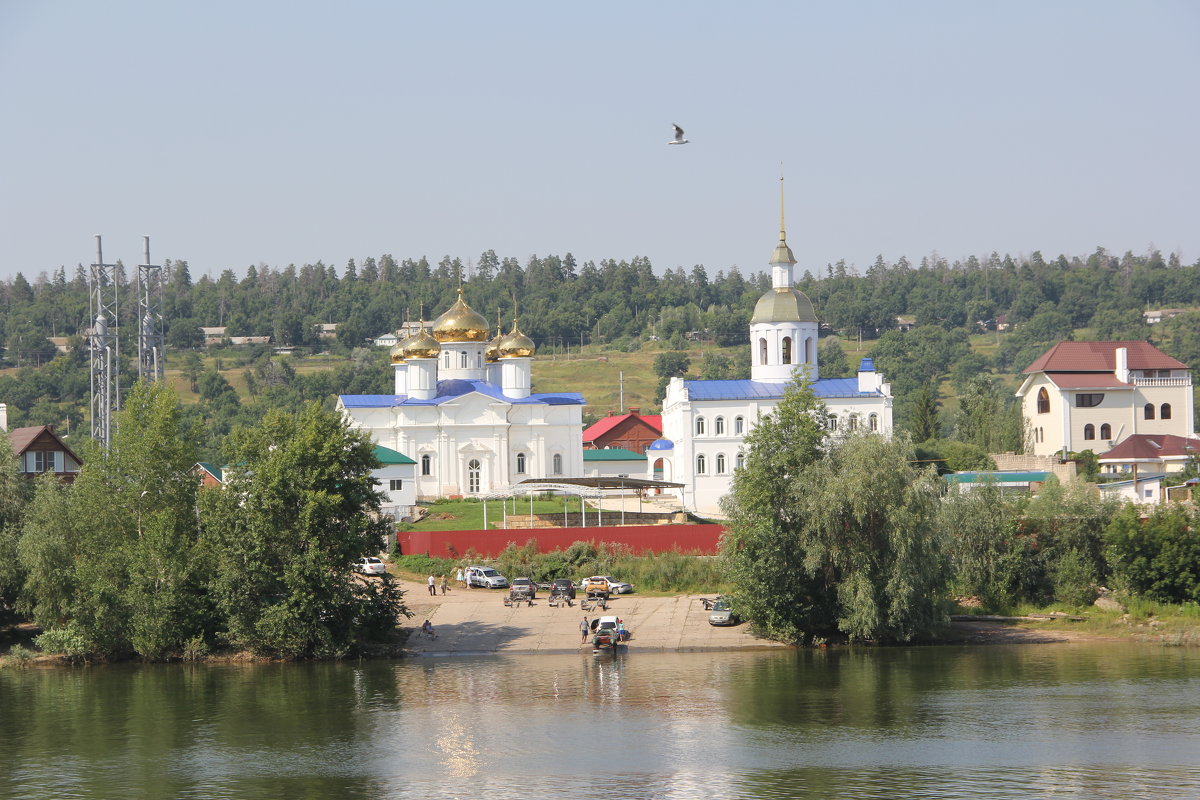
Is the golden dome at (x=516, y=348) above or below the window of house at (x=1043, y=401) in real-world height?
above

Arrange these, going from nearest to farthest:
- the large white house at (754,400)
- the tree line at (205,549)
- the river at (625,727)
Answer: the river at (625,727) → the tree line at (205,549) → the large white house at (754,400)

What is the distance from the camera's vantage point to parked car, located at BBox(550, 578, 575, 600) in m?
42.9

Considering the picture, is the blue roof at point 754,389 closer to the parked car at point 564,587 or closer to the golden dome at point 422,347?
the golden dome at point 422,347

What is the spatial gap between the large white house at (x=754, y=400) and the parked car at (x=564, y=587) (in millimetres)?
15241

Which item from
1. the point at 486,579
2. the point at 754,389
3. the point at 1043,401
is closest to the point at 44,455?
the point at 486,579

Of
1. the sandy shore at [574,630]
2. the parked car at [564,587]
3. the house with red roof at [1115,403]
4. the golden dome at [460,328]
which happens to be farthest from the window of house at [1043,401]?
the parked car at [564,587]

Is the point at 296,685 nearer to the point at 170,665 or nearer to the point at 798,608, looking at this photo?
the point at 170,665

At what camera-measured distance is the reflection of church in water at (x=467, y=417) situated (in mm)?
63812

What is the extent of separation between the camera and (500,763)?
26500mm

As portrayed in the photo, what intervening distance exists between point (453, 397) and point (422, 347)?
2.89 m

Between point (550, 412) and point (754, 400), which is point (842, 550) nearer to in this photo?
point (754, 400)

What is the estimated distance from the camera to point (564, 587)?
43281mm

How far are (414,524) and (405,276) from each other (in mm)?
133761

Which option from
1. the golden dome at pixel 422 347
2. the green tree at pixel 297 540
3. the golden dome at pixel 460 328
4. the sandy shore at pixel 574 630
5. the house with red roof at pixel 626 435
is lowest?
the sandy shore at pixel 574 630
